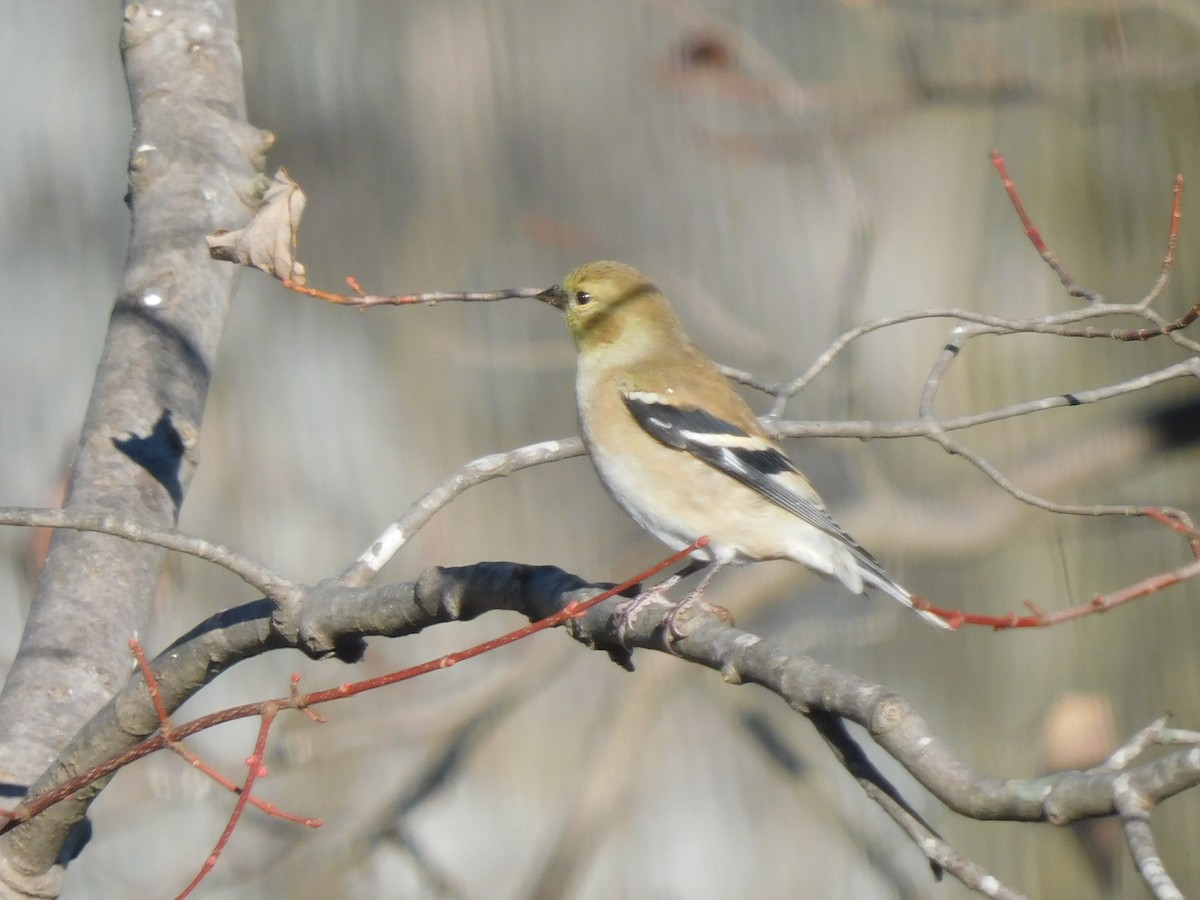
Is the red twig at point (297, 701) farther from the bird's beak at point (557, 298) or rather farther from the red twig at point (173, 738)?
the bird's beak at point (557, 298)

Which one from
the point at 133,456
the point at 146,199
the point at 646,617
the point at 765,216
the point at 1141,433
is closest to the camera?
the point at 646,617

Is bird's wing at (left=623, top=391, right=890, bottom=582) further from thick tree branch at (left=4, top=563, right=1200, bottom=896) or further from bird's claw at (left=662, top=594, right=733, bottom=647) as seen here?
bird's claw at (left=662, top=594, right=733, bottom=647)

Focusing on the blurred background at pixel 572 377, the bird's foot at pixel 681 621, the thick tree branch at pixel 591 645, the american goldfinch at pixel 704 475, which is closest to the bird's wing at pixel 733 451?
the american goldfinch at pixel 704 475

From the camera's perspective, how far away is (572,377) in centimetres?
482

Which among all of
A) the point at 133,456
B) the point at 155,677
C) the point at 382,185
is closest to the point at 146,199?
the point at 133,456

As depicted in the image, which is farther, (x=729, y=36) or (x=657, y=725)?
(x=729, y=36)

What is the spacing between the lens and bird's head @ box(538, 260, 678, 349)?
10.0ft

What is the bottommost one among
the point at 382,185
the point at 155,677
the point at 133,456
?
the point at 155,677

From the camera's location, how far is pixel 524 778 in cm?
507

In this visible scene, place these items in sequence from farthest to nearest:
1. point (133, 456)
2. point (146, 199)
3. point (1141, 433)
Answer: point (1141, 433)
point (146, 199)
point (133, 456)

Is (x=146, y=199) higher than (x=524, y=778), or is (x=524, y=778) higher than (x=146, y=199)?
(x=146, y=199)

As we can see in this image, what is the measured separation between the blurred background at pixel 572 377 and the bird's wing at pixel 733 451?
72.9 inches

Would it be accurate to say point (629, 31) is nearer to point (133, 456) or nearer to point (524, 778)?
point (524, 778)

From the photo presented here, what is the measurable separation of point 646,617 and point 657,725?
3.03 m
